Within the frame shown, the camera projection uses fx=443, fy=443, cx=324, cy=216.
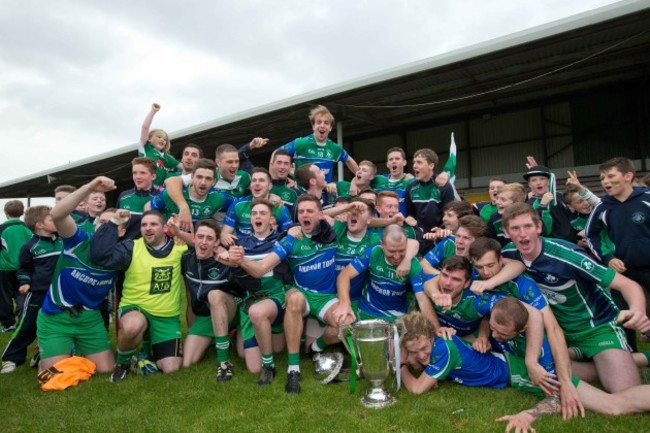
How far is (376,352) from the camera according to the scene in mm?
3744

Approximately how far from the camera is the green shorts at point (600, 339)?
12.6ft

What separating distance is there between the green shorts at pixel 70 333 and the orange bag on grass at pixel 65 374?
0.18m

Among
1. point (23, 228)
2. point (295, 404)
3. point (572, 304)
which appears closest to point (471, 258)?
point (572, 304)

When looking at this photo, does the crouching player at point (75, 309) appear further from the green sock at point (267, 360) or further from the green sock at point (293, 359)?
the green sock at point (293, 359)

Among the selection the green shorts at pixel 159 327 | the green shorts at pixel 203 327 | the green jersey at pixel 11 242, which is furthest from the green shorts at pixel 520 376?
the green jersey at pixel 11 242

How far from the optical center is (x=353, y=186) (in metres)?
7.01

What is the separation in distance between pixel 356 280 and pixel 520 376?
1865 mm

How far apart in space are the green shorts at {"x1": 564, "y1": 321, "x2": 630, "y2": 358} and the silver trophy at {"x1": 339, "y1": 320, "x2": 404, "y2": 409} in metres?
1.65

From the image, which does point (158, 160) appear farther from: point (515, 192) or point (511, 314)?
point (511, 314)

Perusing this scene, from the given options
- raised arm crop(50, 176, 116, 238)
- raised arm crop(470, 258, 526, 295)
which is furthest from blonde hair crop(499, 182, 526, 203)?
raised arm crop(50, 176, 116, 238)

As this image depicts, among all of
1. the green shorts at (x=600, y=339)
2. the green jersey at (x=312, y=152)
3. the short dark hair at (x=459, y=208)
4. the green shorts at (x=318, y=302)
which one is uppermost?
the green jersey at (x=312, y=152)

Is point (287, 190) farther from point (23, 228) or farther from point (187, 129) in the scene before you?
point (187, 129)

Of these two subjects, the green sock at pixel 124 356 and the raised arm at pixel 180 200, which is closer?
the green sock at pixel 124 356

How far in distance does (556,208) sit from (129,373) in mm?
5319
